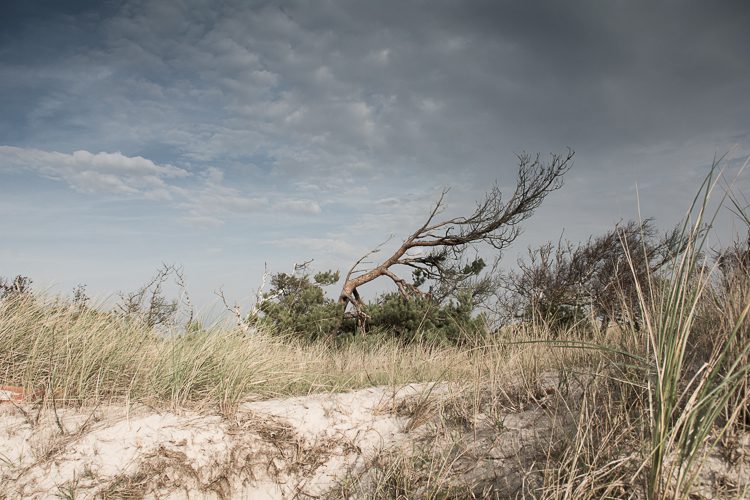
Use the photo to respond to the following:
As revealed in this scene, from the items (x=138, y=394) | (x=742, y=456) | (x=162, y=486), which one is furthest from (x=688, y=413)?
(x=138, y=394)

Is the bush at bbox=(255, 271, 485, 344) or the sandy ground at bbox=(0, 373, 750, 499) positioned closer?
the sandy ground at bbox=(0, 373, 750, 499)

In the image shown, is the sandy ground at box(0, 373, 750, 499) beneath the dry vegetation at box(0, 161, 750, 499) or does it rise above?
beneath

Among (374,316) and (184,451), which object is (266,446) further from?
(374,316)

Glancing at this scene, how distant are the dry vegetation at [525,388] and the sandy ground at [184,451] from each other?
0.16m

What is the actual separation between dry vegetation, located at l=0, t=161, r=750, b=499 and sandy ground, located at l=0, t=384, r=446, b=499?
16 centimetres

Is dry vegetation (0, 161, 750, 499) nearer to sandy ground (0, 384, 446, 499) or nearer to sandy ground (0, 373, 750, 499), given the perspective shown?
sandy ground (0, 373, 750, 499)

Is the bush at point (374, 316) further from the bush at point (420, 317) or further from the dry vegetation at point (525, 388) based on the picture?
the dry vegetation at point (525, 388)

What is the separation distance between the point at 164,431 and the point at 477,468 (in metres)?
2.53

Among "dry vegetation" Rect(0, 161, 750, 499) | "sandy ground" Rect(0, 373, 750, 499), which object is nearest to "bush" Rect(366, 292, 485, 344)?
"dry vegetation" Rect(0, 161, 750, 499)

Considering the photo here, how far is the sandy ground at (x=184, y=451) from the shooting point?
11.2ft

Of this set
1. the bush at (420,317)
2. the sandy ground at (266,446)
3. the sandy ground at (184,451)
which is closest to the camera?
the sandy ground at (266,446)

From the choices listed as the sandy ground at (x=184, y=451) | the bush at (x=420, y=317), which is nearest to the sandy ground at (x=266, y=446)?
the sandy ground at (x=184, y=451)

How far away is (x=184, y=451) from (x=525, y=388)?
111 inches

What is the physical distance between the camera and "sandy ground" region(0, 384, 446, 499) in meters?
3.41
